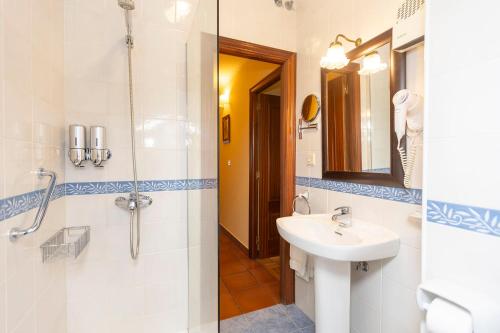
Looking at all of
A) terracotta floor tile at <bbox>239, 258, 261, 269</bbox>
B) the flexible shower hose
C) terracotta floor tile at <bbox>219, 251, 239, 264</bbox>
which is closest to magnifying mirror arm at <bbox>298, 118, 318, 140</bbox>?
the flexible shower hose

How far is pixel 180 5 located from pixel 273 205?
2239 millimetres

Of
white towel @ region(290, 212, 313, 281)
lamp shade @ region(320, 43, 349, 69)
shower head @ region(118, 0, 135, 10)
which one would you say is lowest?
white towel @ region(290, 212, 313, 281)

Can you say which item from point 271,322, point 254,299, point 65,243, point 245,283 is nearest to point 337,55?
point 65,243

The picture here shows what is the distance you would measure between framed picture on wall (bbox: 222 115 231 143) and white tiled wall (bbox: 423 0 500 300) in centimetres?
304

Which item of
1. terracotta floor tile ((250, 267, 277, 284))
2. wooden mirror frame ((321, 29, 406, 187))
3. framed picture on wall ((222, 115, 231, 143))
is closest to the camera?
wooden mirror frame ((321, 29, 406, 187))

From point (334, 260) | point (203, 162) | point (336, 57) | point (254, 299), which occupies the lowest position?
point (254, 299)

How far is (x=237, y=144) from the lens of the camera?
329 centimetres

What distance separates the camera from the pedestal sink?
3.58 ft

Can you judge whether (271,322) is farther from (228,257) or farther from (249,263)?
(228,257)

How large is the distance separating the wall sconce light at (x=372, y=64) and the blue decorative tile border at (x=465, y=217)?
840 mm

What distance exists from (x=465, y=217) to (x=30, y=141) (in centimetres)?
158

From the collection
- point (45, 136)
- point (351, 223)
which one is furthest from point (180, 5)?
point (351, 223)

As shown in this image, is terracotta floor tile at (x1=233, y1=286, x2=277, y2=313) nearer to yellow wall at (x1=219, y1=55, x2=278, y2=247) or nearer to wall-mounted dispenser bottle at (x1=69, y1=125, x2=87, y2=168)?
yellow wall at (x1=219, y1=55, x2=278, y2=247)

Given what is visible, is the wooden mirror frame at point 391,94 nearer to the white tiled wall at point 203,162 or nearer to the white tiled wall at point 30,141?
the white tiled wall at point 203,162
